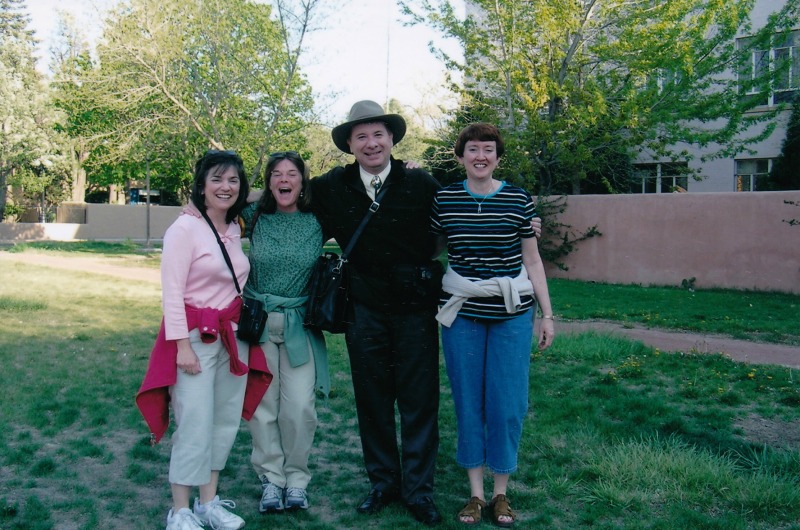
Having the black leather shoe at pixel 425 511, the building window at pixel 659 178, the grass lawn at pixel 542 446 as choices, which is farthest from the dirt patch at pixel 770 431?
the building window at pixel 659 178

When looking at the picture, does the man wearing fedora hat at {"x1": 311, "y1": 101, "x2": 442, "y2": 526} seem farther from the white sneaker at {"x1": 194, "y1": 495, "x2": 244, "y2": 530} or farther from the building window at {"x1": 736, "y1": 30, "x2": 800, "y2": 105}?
the building window at {"x1": 736, "y1": 30, "x2": 800, "y2": 105}

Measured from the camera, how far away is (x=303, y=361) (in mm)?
3803

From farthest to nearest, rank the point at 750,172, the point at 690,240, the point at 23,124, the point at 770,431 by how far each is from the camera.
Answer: the point at 23,124 → the point at 750,172 → the point at 690,240 → the point at 770,431

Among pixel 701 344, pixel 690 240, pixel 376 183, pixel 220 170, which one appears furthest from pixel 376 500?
pixel 690 240

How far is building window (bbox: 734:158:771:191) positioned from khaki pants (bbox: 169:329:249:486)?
2077 centimetres

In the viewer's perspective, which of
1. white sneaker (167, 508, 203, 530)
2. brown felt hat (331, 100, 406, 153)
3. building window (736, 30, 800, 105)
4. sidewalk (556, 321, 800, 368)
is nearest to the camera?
white sneaker (167, 508, 203, 530)

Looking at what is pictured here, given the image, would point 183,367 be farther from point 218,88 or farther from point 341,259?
point 218,88

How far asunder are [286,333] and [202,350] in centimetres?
46

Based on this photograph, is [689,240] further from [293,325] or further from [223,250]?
[223,250]

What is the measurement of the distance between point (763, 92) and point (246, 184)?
598 inches

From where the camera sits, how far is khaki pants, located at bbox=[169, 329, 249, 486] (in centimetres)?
342

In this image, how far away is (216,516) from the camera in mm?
3537

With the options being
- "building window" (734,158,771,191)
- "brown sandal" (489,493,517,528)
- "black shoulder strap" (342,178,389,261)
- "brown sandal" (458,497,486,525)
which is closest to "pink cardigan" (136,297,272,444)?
"black shoulder strap" (342,178,389,261)

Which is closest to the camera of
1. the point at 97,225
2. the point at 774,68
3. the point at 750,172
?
the point at 774,68
